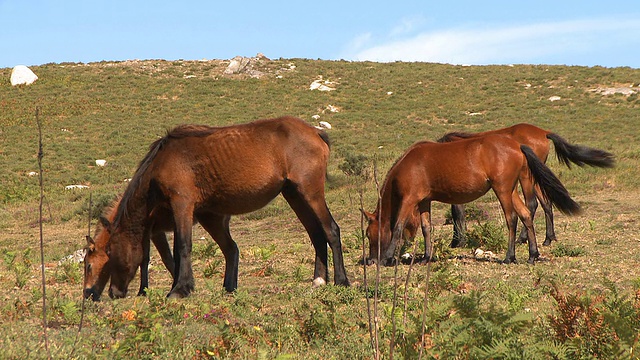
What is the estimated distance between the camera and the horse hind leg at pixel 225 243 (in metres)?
8.80

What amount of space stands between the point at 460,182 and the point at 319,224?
3175 mm

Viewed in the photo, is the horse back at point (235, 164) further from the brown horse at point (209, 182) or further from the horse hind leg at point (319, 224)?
the horse hind leg at point (319, 224)

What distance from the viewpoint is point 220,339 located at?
550cm

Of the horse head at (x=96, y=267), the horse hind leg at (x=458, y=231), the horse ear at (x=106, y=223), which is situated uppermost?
the horse ear at (x=106, y=223)

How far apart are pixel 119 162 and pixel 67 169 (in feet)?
8.73

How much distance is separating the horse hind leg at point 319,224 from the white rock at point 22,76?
51.9 meters

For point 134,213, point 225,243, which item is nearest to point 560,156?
point 225,243

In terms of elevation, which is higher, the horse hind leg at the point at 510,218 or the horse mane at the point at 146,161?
the horse mane at the point at 146,161

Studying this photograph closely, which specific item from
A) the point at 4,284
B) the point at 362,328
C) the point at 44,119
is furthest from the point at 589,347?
the point at 44,119

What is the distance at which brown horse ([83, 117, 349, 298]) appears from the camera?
8164 millimetres

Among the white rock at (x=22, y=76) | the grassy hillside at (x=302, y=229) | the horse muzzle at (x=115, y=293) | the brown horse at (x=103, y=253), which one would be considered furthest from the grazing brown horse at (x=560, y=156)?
the white rock at (x=22, y=76)

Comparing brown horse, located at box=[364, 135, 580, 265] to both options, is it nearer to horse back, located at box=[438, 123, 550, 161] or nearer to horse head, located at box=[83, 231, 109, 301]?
horse back, located at box=[438, 123, 550, 161]

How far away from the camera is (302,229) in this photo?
56.4ft

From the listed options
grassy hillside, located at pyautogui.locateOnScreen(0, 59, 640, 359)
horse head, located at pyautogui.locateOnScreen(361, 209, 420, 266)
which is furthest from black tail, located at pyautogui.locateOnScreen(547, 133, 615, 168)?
horse head, located at pyautogui.locateOnScreen(361, 209, 420, 266)
